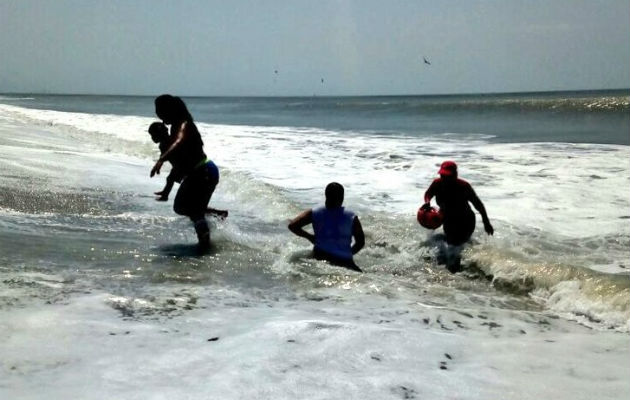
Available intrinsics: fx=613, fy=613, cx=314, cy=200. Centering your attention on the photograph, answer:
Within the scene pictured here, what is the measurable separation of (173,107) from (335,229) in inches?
81.2

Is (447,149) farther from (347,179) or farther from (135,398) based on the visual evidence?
(135,398)

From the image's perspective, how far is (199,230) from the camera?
6.45 metres

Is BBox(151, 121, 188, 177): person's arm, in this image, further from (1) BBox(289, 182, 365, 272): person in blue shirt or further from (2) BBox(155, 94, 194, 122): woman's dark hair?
(1) BBox(289, 182, 365, 272): person in blue shirt

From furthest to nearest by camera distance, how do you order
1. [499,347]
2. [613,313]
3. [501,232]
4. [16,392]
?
[501,232] < [613,313] < [499,347] < [16,392]

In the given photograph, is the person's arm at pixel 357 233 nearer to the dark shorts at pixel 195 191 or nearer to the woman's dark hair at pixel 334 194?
the woman's dark hair at pixel 334 194

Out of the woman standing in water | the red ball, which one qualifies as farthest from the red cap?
the woman standing in water

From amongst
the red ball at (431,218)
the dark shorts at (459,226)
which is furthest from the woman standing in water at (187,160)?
the dark shorts at (459,226)

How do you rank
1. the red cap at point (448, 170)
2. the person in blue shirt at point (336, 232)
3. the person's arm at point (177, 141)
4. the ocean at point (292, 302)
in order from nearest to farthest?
the ocean at point (292, 302) < the person in blue shirt at point (336, 232) < the person's arm at point (177, 141) < the red cap at point (448, 170)

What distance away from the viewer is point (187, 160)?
626 centimetres

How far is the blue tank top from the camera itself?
5934 millimetres


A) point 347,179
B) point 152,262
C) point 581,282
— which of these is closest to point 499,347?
point 581,282

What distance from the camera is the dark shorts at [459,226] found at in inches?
272

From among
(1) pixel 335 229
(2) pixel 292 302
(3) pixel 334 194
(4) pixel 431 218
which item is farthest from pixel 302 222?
(4) pixel 431 218

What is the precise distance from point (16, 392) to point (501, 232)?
21.3ft
